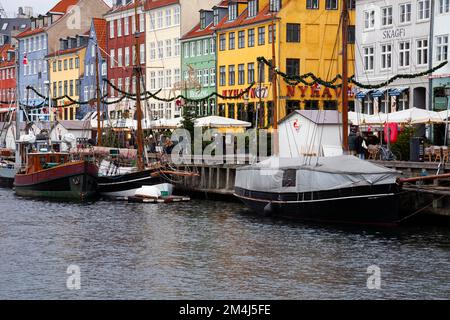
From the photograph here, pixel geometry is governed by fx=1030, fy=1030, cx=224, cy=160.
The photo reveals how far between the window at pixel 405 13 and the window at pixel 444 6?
3826 millimetres

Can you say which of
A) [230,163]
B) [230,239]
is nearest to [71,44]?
[230,163]

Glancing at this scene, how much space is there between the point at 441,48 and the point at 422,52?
7.25 feet

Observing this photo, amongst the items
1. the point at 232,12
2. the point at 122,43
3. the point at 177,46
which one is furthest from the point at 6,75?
the point at 232,12

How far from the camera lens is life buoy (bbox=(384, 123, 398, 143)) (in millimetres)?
48381

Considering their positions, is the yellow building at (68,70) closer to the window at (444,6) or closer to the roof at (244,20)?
the roof at (244,20)

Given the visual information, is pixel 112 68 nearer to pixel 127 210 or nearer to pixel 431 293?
pixel 127 210

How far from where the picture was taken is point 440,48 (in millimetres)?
60219

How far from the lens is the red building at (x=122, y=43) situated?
99000mm

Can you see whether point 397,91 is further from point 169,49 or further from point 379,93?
point 169,49

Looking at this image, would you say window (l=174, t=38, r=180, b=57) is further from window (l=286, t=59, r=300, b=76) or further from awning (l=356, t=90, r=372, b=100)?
awning (l=356, t=90, r=372, b=100)

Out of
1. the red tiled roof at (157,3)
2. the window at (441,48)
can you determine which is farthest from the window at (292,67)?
the red tiled roof at (157,3)

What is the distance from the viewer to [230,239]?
1417 inches

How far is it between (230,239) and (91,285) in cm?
970

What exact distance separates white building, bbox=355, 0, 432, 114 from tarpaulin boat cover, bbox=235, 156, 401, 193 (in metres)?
19.0
